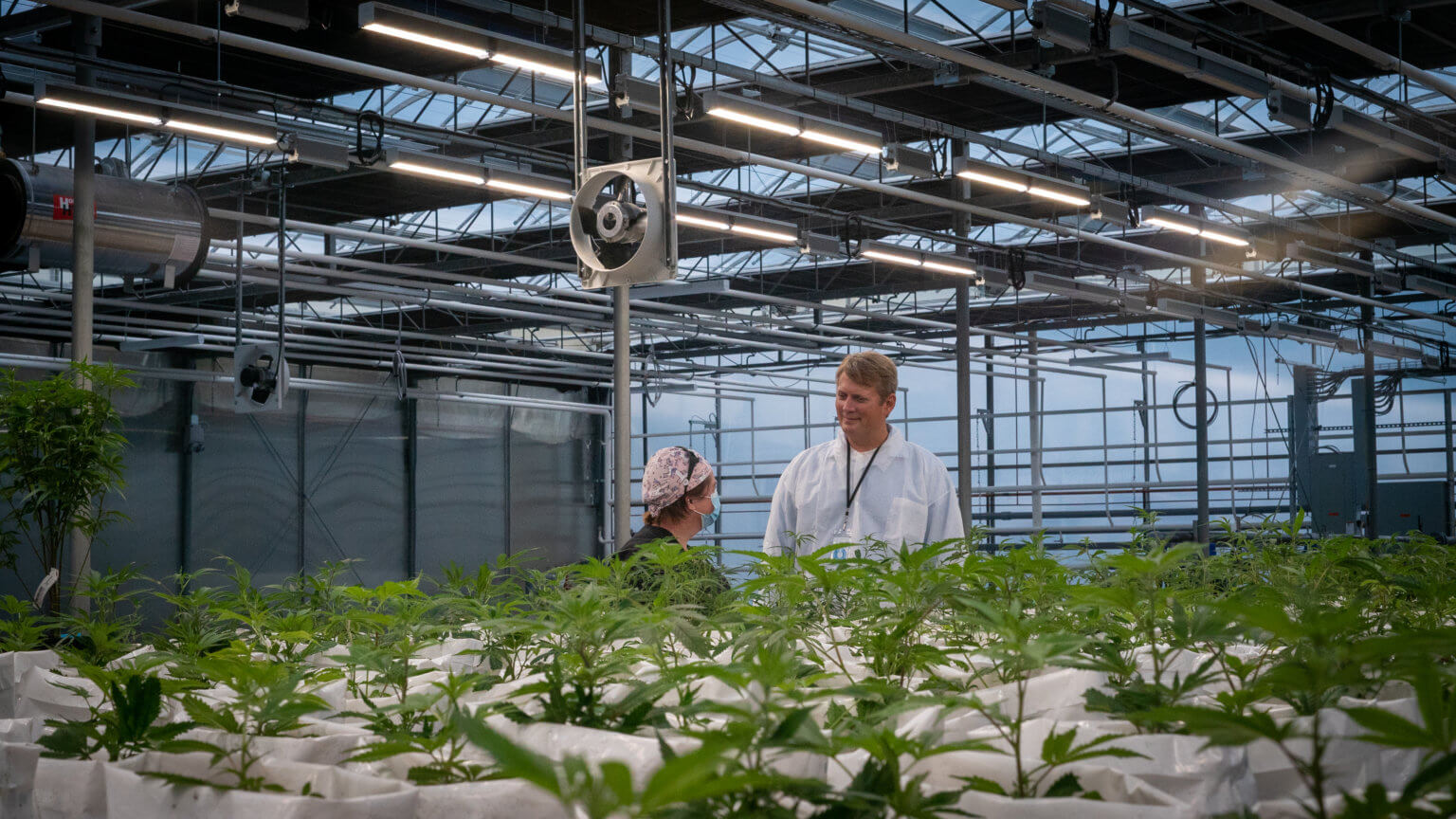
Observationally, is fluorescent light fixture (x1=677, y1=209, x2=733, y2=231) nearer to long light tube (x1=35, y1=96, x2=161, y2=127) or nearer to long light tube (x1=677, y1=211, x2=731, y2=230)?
long light tube (x1=677, y1=211, x2=731, y2=230)

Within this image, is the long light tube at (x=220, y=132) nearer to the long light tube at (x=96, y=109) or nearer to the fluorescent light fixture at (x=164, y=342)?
the long light tube at (x=96, y=109)

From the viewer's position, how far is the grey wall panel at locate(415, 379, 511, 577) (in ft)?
57.5

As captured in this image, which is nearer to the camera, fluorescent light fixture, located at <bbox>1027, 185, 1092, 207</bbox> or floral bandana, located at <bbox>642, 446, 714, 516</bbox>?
floral bandana, located at <bbox>642, 446, 714, 516</bbox>

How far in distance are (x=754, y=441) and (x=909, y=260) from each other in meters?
9.43

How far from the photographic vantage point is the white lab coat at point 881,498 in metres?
2.93

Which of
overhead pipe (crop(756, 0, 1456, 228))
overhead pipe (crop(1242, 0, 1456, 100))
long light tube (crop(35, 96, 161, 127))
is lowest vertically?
long light tube (crop(35, 96, 161, 127))

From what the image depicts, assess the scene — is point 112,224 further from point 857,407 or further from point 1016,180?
point 1016,180

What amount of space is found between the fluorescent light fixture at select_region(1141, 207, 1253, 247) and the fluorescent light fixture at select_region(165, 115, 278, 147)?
5.86 m

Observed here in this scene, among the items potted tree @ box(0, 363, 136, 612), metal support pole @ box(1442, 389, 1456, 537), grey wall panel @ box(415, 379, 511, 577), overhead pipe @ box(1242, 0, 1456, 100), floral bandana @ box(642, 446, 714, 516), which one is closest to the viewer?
potted tree @ box(0, 363, 136, 612)

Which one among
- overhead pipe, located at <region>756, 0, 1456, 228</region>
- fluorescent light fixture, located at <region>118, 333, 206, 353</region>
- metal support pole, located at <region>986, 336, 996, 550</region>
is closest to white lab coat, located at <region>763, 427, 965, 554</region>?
overhead pipe, located at <region>756, 0, 1456, 228</region>

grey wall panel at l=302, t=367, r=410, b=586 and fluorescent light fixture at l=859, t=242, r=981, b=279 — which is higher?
fluorescent light fixture at l=859, t=242, r=981, b=279

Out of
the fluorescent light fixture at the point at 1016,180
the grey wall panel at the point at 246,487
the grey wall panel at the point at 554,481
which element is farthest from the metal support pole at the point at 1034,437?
the grey wall panel at the point at 246,487

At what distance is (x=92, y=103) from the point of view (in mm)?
5633

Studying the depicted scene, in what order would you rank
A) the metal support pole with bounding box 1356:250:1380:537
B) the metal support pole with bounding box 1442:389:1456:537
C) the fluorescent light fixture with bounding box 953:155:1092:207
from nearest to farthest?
the fluorescent light fixture with bounding box 953:155:1092:207, the metal support pole with bounding box 1356:250:1380:537, the metal support pole with bounding box 1442:389:1456:537
